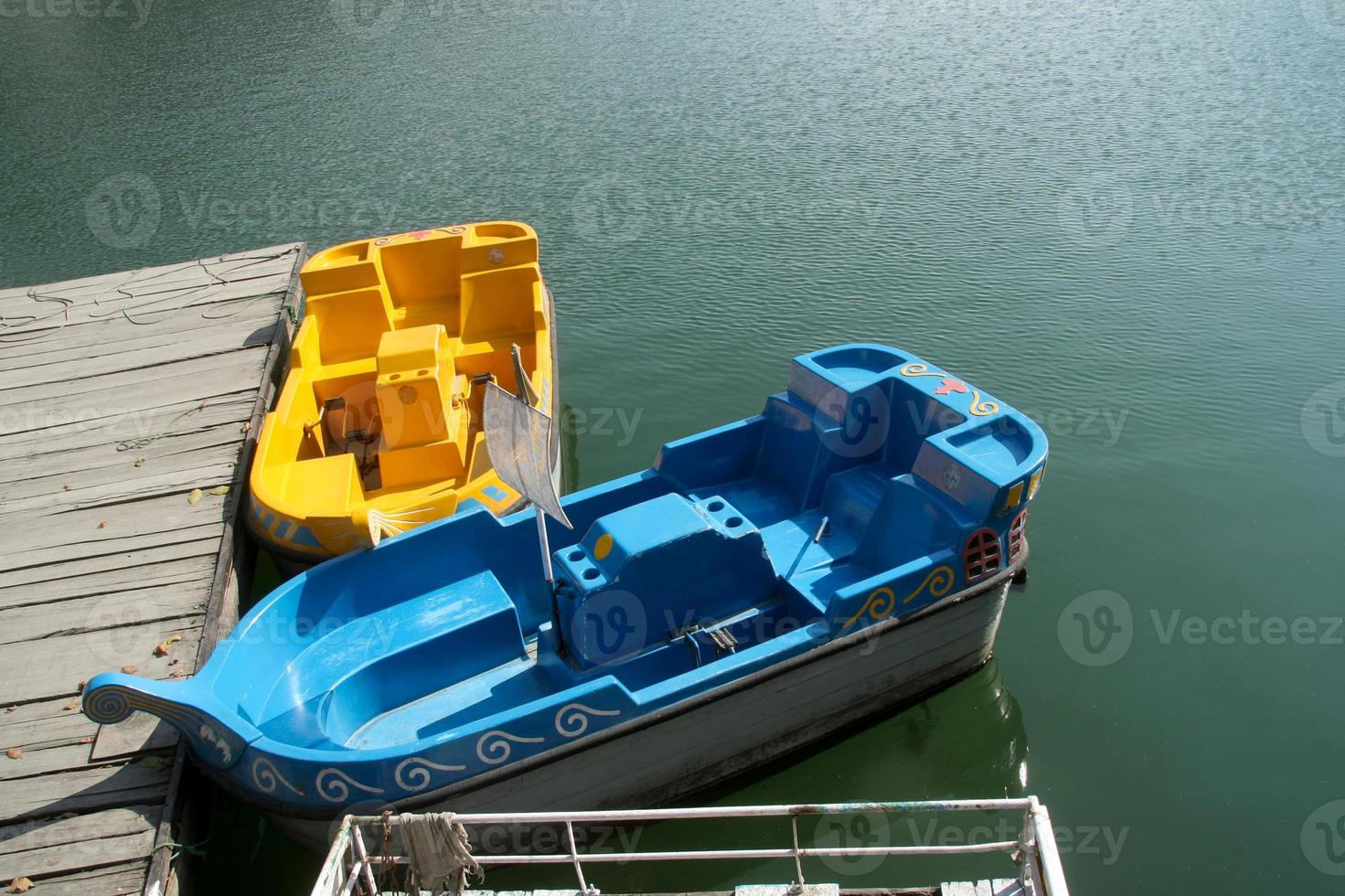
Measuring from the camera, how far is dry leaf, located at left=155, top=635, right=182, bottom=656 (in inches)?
247

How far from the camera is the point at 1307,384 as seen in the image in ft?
33.4

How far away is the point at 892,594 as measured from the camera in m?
6.11

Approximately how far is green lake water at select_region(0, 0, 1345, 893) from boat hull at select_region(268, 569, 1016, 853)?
0.29 meters

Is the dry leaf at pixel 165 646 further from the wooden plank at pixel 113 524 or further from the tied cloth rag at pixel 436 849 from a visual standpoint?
the tied cloth rag at pixel 436 849

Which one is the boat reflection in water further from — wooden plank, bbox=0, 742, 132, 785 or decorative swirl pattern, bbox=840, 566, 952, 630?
wooden plank, bbox=0, 742, 132, 785

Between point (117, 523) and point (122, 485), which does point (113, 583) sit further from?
point (122, 485)

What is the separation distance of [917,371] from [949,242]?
669 centimetres

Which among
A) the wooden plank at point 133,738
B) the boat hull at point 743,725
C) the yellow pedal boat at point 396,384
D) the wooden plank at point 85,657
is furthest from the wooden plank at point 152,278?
the boat hull at point 743,725

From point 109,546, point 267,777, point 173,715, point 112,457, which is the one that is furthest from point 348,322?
point 267,777

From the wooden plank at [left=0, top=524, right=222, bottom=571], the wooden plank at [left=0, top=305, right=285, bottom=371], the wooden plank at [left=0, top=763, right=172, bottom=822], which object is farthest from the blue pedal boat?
the wooden plank at [left=0, top=305, right=285, bottom=371]

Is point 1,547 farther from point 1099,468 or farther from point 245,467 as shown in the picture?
point 1099,468

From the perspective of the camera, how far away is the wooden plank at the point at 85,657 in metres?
6.11

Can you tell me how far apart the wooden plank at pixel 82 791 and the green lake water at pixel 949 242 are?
885mm

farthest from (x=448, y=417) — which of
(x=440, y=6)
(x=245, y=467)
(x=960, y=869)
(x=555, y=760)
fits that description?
(x=440, y=6)
